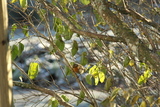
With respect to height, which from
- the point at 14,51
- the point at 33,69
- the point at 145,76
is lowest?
the point at 145,76

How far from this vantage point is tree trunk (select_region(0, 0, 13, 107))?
86 centimetres

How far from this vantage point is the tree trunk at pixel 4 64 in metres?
0.86

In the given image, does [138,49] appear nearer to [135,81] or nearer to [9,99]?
[9,99]

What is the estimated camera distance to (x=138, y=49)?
1.59 meters

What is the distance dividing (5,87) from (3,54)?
10 centimetres

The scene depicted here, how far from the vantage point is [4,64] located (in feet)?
2.85

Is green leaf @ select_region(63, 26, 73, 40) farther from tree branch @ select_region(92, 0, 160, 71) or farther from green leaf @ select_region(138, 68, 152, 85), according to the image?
green leaf @ select_region(138, 68, 152, 85)

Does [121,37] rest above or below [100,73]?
above

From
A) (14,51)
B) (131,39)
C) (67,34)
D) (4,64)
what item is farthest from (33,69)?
(4,64)

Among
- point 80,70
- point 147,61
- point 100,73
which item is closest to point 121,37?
point 147,61

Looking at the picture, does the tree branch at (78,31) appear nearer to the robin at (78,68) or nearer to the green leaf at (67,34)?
the green leaf at (67,34)

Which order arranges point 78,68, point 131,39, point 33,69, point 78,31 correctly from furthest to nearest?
point 78,68
point 33,69
point 78,31
point 131,39

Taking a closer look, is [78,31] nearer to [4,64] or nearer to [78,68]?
[78,68]

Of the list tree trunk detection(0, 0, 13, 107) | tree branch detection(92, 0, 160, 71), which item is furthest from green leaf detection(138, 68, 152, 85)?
tree trunk detection(0, 0, 13, 107)
